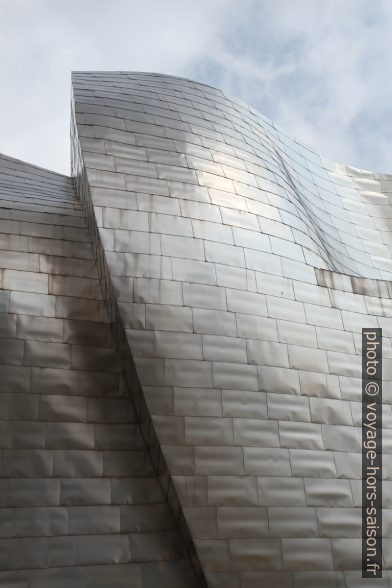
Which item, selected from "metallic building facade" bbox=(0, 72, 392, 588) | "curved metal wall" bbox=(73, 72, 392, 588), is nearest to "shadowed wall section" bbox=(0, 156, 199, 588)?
"metallic building facade" bbox=(0, 72, 392, 588)

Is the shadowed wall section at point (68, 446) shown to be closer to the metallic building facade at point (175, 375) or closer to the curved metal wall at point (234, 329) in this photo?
the metallic building facade at point (175, 375)

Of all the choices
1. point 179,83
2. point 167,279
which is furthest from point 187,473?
point 179,83

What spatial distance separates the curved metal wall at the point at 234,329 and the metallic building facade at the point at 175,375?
0.03 m

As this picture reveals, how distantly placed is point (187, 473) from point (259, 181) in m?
7.29

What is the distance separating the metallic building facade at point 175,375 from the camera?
956cm

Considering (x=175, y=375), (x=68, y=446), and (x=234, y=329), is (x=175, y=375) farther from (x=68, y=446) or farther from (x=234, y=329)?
(x=68, y=446)

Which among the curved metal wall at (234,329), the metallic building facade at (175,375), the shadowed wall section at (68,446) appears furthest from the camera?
the curved metal wall at (234,329)

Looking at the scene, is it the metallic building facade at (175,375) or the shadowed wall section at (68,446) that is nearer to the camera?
the shadowed wall section at (68,446)

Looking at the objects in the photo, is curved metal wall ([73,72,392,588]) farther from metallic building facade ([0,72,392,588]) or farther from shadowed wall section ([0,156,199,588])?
shadowed wall section ([0,156,199,588])

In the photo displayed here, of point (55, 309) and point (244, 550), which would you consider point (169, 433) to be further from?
point (55, 309)

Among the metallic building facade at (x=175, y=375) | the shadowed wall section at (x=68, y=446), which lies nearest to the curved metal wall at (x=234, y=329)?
the metallic building facade at (x=175, y=375)

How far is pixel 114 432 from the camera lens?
10.6 meters

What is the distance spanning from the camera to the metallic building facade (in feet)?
31.4

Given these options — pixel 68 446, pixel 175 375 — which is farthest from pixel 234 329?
pixel 68 446
